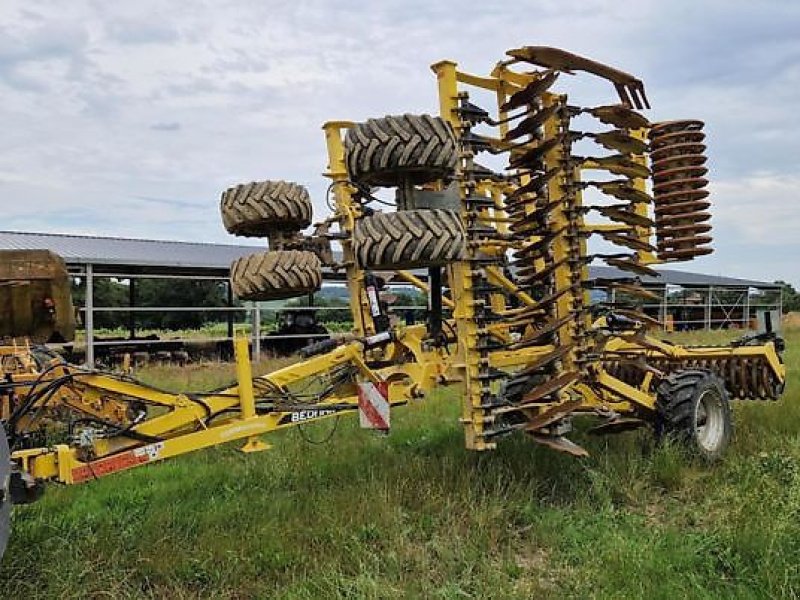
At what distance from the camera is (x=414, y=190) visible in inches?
221

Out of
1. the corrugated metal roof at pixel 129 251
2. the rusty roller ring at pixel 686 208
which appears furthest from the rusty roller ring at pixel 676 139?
the corrugated metal roof at pixel 129 251

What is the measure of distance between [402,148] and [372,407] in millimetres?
1695

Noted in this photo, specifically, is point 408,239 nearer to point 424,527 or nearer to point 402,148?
point 402,148

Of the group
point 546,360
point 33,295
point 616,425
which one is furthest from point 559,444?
point 33,295

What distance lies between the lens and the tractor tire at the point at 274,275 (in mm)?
6055

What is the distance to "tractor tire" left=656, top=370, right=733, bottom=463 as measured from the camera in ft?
23.4

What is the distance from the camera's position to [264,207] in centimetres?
615

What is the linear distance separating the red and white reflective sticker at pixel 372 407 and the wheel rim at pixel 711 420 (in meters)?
3.25

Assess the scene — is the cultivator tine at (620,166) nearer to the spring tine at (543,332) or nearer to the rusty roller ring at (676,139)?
the rusty roller ring at (676,139)

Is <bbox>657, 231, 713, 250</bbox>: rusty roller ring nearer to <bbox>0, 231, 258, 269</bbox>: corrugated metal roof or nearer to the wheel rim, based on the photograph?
the wheel rim

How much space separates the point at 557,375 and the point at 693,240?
203 centimetres

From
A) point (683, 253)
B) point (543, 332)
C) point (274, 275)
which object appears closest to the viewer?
point (274, 275)

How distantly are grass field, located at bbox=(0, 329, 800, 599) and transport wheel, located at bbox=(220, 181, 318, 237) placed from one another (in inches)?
77.7

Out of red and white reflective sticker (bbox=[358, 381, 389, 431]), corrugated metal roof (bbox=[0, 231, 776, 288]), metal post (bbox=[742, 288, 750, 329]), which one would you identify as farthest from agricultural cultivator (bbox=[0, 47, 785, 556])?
metal post (bbox=[742, 288, 750, 329])
